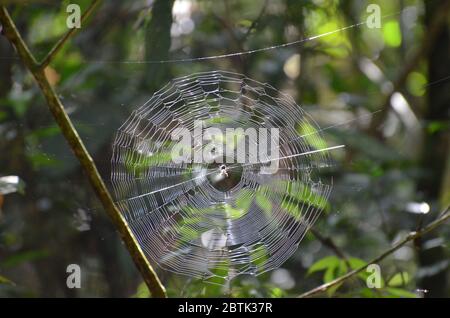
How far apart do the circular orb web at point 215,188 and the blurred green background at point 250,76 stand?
265 millimetres

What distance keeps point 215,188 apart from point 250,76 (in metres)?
0.73

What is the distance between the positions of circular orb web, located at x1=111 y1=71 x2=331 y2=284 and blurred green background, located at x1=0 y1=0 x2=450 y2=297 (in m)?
0.27

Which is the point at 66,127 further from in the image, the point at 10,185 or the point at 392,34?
the point at 392,34

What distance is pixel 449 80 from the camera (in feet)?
9.24

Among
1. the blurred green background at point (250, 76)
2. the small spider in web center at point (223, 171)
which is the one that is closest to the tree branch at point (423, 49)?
the blurred green background at point (250, 76)

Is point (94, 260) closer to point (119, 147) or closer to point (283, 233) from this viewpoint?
point (119, 147)

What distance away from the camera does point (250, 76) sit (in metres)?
2.78

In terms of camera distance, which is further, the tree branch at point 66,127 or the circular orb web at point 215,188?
the circular orb web at point 215,188

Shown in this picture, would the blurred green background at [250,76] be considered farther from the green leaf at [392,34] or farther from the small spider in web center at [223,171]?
the small spider in web center at [223,171]

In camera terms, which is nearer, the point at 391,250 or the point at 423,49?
the point at 391,250

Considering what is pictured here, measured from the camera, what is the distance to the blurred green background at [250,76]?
2.47 metres
